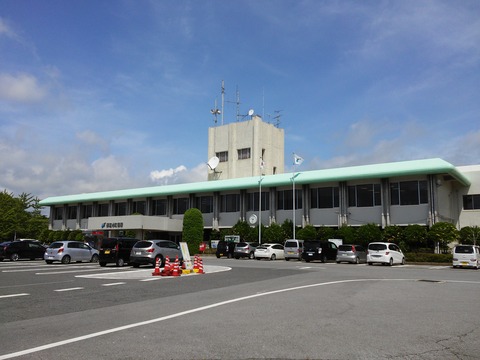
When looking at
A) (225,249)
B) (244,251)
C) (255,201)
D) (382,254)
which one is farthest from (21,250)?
(382,254)

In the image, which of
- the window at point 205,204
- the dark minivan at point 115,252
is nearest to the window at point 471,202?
the window at point 205,204

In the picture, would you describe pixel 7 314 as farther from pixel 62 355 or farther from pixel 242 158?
pixel 242 158

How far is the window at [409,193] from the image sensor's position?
4072 centimetres

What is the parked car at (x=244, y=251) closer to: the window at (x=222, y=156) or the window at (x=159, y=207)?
the window at (x=159, y=207)

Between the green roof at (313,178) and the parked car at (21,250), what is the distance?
22.5 meters

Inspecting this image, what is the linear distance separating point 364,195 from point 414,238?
23.7 feet

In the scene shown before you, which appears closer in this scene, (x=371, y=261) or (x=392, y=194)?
(x=371, y=261)

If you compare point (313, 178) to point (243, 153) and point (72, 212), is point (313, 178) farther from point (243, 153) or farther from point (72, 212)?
point (72, 212)

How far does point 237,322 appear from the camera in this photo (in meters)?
9.02

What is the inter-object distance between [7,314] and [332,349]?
7.20 metres

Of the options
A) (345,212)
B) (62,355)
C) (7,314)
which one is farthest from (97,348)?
Result: (345,212)

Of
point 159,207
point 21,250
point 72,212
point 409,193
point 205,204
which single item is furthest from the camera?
point 72,212

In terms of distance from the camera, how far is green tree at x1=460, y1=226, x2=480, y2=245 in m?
39.3

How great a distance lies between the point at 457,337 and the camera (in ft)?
25.3
